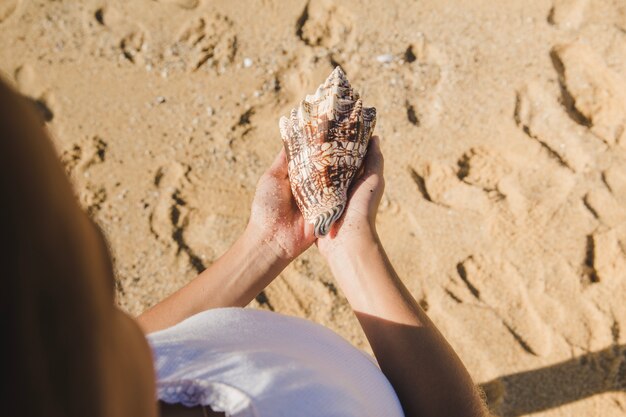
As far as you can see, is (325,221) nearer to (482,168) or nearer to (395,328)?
(395,328)

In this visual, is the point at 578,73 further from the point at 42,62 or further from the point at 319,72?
the point at 42,62

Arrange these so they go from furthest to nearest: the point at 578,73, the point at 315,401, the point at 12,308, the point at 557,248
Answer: the point at 578,73 → the point at 557,248 → the point at 315,401 → the point at 12,308

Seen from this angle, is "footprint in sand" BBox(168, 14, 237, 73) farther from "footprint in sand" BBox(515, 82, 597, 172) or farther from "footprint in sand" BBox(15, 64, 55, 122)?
"footprint in sand" BBox(515, 82, 597, 172)

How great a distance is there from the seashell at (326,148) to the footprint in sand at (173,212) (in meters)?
0.84

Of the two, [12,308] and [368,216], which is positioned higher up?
[12,308]

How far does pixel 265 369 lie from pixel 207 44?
2.37 m

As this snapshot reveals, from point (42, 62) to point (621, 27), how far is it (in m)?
2.93

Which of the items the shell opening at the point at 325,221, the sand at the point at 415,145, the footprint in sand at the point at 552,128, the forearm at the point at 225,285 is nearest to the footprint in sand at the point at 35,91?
the sand at the point at 415,145

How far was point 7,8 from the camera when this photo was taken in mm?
3303

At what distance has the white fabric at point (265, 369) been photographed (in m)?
1.02

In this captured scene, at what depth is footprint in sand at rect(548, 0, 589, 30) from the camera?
2.92 m

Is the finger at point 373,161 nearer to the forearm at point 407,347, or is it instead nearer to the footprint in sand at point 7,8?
the forearm at point 407,347

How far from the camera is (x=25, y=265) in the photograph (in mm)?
488

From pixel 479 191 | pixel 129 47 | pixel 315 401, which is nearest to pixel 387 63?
pixel 479 191
